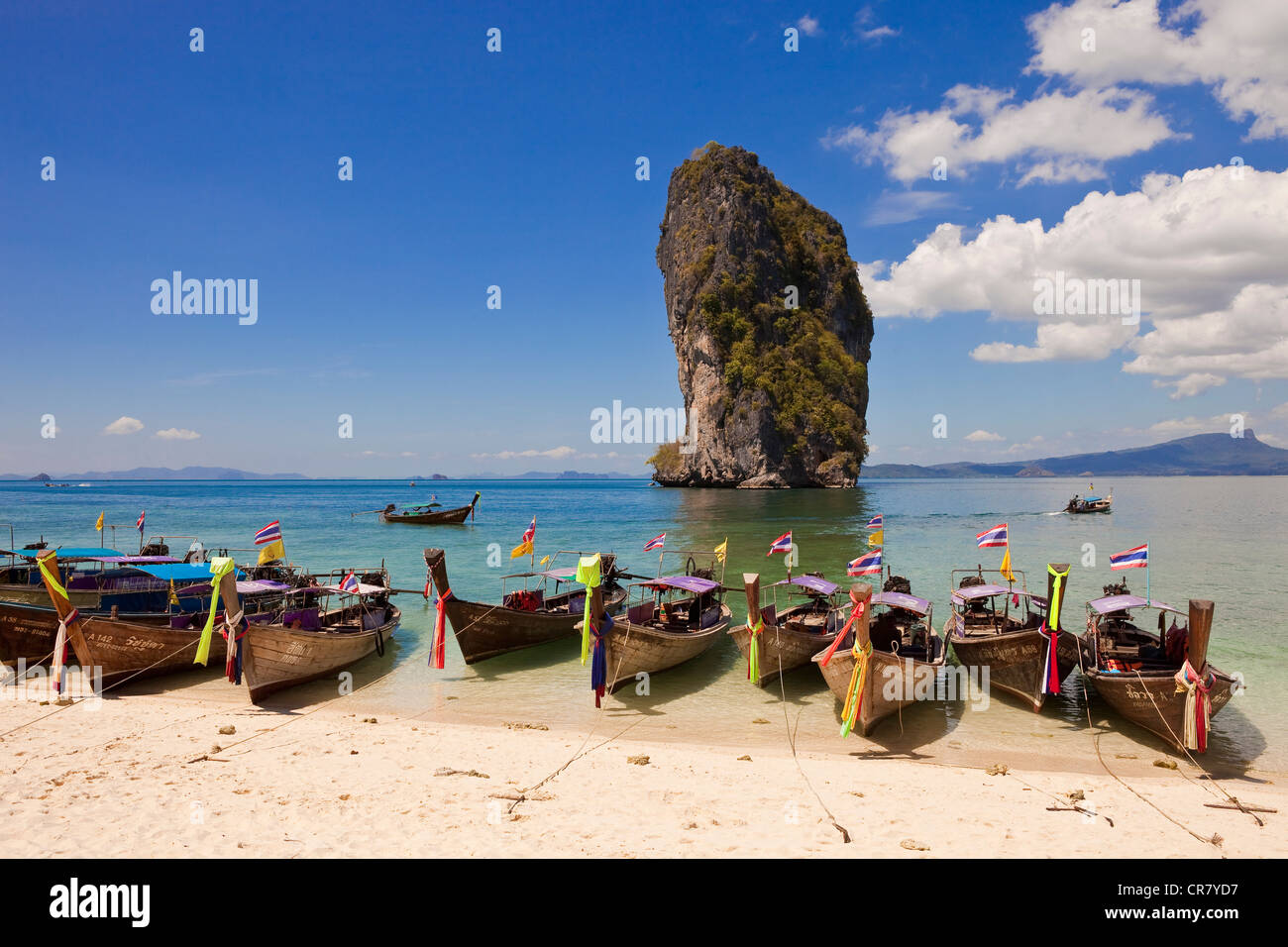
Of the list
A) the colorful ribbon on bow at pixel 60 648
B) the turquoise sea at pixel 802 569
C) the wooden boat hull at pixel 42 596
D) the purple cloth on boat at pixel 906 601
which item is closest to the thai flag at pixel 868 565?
the purple cloth on boat at pixel 906 601

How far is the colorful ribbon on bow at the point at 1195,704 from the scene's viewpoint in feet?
33.2

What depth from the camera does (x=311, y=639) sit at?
13938mm

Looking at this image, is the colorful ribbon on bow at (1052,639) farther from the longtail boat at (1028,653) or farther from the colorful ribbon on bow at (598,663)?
the colorful ribbon on bow at (598,663)

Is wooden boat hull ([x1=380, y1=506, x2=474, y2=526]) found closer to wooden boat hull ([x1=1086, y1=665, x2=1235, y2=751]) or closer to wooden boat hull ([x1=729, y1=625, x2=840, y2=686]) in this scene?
wooden boat hull ([x1=729, y1=625, x2=840, y2=686])

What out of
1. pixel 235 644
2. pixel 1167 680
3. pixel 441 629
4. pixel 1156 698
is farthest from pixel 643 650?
pixel 1167 680

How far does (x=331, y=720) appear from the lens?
12.3 m

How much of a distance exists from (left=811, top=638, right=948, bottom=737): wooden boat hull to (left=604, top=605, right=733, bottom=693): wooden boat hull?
12.4 feet

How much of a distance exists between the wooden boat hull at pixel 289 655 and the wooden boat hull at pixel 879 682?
10.5m

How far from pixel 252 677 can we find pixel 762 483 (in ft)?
255

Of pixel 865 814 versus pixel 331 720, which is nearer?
pixel 865 814

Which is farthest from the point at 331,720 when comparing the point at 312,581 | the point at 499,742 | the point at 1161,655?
the point at 1161,655

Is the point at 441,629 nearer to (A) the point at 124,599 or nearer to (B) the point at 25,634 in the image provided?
(B) the point at 25,634

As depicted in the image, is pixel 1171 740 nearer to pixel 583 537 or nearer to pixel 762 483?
pixel 583 537

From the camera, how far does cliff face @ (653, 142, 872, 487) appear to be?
8788cm
